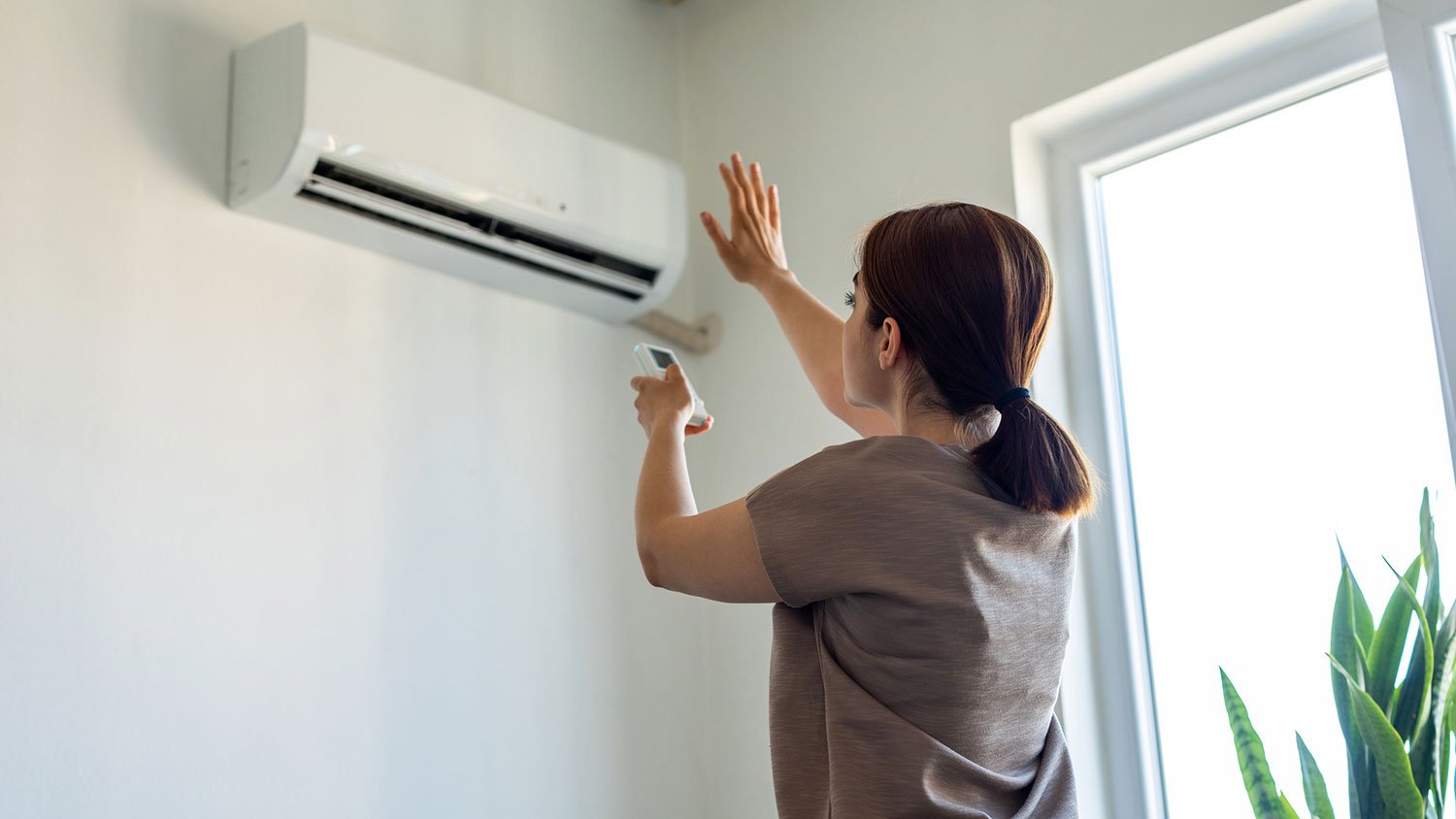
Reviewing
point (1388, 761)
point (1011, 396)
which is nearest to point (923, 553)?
point (1011, 396)

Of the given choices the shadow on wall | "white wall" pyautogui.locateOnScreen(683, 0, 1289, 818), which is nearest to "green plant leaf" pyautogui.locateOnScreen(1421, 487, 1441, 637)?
"white wall" pyautogui.locateOnScreen(683, 0, 1289, 818)

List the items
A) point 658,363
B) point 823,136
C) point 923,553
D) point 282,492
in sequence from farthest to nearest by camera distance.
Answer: point 823,136 < point 282,492 < point 658,363 < point 923,553

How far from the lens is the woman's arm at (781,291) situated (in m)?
1.52

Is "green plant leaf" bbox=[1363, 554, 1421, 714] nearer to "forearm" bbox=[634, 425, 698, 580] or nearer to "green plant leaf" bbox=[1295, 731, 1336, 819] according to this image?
"green plant leaf" bbox=[1295, 731, 1336, 819]

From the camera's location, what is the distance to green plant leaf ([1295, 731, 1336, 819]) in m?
1.58

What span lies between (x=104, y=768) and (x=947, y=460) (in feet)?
3.75

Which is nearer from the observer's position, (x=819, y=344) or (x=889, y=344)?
(x=889, y=344)

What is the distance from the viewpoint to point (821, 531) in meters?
0.99

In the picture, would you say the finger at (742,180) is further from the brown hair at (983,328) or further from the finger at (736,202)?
the brown hair at (983,328)

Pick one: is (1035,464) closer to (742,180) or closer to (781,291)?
(781,291)

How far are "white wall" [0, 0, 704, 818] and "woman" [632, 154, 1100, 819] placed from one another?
2.70 ft

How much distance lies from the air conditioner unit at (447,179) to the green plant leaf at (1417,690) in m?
1.31

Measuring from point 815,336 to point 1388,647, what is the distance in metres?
0.84

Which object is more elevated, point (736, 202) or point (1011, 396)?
point (736, 202)
